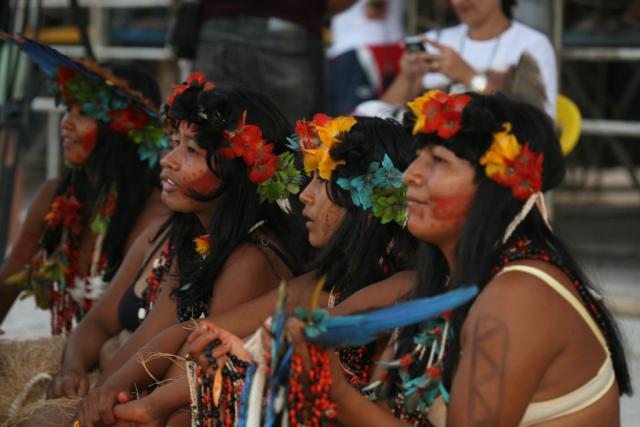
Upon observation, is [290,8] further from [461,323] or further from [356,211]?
[461,323]

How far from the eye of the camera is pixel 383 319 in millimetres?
2443

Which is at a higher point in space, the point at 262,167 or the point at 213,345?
the point at 262,167

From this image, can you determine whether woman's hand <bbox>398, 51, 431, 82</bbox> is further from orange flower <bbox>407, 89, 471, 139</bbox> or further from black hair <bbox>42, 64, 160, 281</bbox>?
orange flower <bbox>407, 89, 471, 139</bbox>

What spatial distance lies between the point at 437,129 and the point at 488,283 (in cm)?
37

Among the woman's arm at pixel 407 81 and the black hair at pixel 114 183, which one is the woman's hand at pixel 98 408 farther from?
the woman's arm at pixel 407 81

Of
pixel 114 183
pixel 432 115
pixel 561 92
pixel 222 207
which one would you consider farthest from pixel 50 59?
pixel 561 92

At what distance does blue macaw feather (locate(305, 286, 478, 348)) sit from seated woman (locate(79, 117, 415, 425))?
0.86 metres

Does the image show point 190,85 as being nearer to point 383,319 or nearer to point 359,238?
point 359,238

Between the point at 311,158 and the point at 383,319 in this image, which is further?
the point at 311,158

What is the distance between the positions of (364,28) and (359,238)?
413cm

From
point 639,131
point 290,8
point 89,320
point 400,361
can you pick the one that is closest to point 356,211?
point 400,361

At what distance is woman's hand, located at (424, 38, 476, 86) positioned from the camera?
5238 millimetres

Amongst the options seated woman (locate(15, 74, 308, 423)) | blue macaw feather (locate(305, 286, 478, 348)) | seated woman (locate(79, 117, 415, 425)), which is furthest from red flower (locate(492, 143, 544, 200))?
seated woman (locate(15, 74, 308, 423))

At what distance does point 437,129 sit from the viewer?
2.76m
